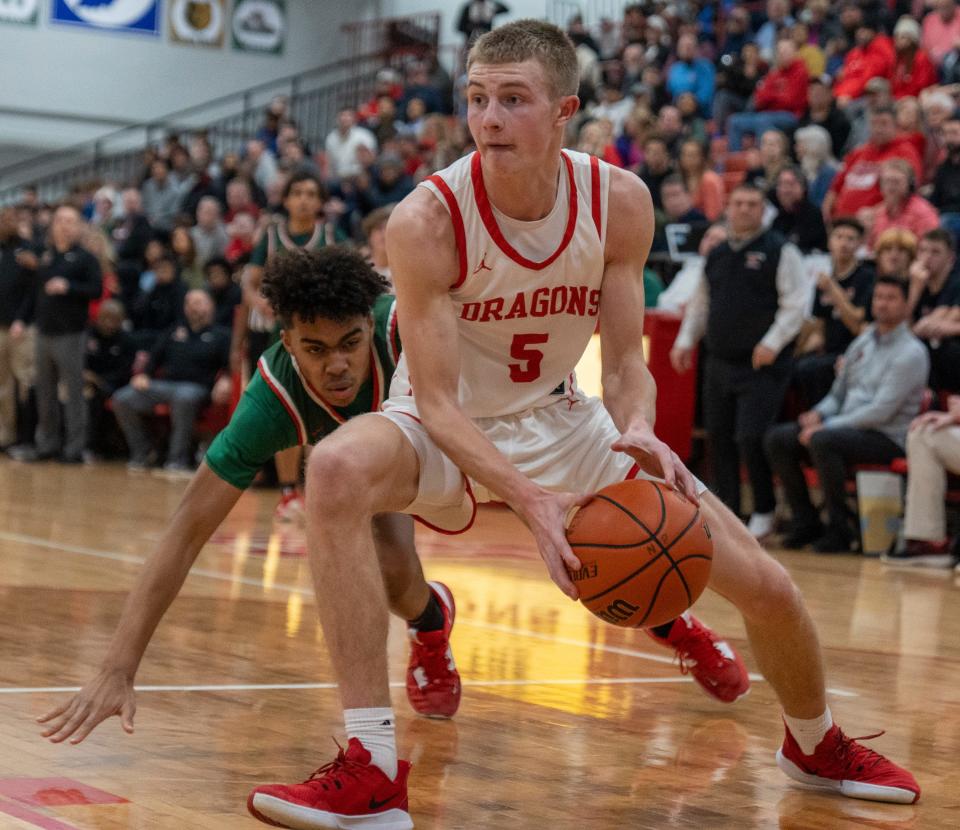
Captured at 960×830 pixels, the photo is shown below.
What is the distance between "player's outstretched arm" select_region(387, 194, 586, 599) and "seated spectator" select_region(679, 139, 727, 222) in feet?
29.1

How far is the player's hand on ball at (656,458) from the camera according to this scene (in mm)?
3203

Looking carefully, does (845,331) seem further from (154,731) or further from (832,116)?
(154,731)

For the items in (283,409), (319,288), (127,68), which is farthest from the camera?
(127,68)

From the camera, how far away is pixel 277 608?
5.85 m

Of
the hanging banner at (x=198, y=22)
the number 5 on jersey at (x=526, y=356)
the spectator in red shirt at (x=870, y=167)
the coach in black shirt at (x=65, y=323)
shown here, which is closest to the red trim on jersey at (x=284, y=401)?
the number 5 on jersey at (x=526, y=356)

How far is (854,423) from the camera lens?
882 centimetres

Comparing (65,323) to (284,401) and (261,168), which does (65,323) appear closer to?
(261,168)

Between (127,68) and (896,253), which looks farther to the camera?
(127,68)

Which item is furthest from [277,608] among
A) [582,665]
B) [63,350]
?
[63,350]

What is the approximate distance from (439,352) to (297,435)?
30.6 inches

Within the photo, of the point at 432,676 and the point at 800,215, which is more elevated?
the point at 800,215

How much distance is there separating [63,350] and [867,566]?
772 centimetres

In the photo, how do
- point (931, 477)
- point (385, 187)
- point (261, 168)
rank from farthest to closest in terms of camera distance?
1. point (261, 168)
2. point (385, 187)
3. point (931, 477)

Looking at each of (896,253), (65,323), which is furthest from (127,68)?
(896,253)
